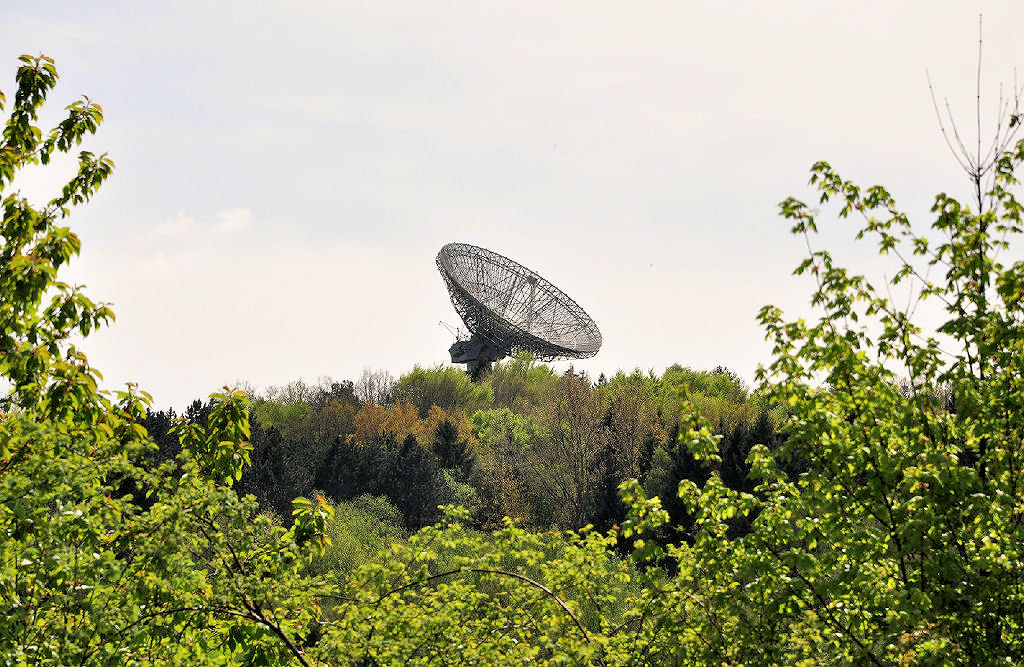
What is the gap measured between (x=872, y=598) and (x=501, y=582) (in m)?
4.72

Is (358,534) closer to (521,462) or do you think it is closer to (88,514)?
(521,462)

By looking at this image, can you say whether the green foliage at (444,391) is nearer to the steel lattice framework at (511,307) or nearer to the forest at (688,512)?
the steel lattice framework at (511,307)

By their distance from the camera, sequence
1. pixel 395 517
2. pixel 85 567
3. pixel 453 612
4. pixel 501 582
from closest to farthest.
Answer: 1. pixel 85 567
2. pixel 453 612
3. pixel 501 582
4. pixel 395 517

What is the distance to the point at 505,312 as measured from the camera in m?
47.9

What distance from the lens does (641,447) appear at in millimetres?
32000

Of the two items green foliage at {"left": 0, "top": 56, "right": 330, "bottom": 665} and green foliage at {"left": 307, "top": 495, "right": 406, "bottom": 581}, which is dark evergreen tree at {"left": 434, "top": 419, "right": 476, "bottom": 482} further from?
green foliage at {"left": 0, "top": 56, "right": 330, "bottom": 665}

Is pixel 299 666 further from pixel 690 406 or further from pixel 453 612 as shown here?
pixel 690 406

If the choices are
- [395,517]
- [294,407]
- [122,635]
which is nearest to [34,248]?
[122,635]

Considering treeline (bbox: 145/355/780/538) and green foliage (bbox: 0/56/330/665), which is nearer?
green foliage (bbox: 0/56/330/665)

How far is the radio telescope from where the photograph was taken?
1822 inches

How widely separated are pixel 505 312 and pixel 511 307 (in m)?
0.56

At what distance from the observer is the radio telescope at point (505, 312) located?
152 feet

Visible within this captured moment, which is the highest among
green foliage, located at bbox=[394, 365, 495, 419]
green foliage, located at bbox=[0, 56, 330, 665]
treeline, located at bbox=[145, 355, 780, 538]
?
green foliage, located at bbox=[394, 365, 495, 419]

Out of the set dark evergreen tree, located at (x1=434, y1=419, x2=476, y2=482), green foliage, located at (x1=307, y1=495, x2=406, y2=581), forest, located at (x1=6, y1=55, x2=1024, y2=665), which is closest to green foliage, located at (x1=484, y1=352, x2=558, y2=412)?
dark evergreen tree, located at (x1=434, y1=419, x2=476, y2=482)
